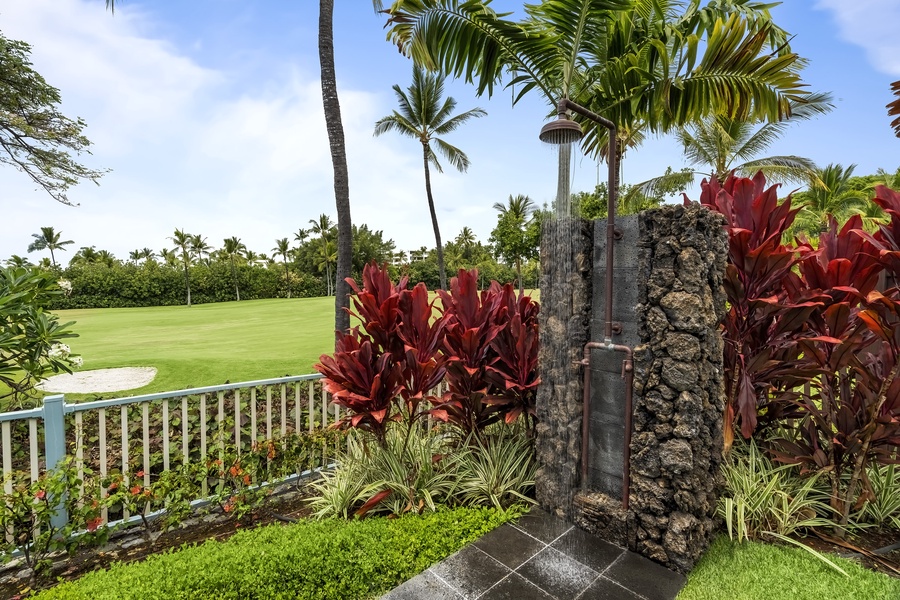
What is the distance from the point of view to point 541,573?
7.16 feet

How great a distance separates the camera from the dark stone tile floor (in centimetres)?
202

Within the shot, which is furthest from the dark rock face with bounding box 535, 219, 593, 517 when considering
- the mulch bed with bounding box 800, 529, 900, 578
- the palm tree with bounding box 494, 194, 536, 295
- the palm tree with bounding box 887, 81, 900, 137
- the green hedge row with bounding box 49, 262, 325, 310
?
the green hedge row with bounding box 49, 262, 325, 310

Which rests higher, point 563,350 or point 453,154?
point 453,154

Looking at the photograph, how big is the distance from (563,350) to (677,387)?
2.34ft

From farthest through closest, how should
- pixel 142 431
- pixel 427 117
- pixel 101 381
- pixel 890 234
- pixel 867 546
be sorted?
pixel 427 117 < pixel 101 381 < pixel 142 431 < pixel 890 234 < pixel 867 546

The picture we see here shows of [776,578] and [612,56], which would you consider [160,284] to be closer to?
[612,56]

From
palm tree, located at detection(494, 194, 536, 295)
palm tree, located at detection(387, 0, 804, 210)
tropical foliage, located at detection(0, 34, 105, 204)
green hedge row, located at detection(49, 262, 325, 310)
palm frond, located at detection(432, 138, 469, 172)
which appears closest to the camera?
palm tree, located at detection(387, 0, 804, 210)

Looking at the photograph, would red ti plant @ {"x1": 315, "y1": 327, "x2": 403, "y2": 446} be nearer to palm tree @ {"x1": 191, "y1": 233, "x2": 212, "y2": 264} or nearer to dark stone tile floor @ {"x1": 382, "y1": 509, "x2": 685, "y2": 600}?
dark stone tile floor @ {"x1": 382, "y1": 509, "x2": 685, "y2": 600}

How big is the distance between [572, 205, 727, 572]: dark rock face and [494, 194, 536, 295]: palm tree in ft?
57.6

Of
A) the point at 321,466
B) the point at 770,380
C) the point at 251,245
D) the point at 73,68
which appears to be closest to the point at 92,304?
the point at 251,245

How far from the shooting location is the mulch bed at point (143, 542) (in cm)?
241

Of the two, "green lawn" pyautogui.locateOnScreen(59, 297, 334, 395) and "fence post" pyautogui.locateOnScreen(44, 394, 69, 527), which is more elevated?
"fence post" pyautogui.locateOnScreen(44, 394, 69, 527)

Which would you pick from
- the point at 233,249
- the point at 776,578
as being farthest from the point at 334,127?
the point at 233,249

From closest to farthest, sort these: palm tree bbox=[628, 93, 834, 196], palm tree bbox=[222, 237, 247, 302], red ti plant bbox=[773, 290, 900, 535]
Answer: red ti plant bbox=[773, 290, 900, 535], palm tree bbox=[628, 93, 834, 196], palm tree bbox=[222, 237, 247, 302]
